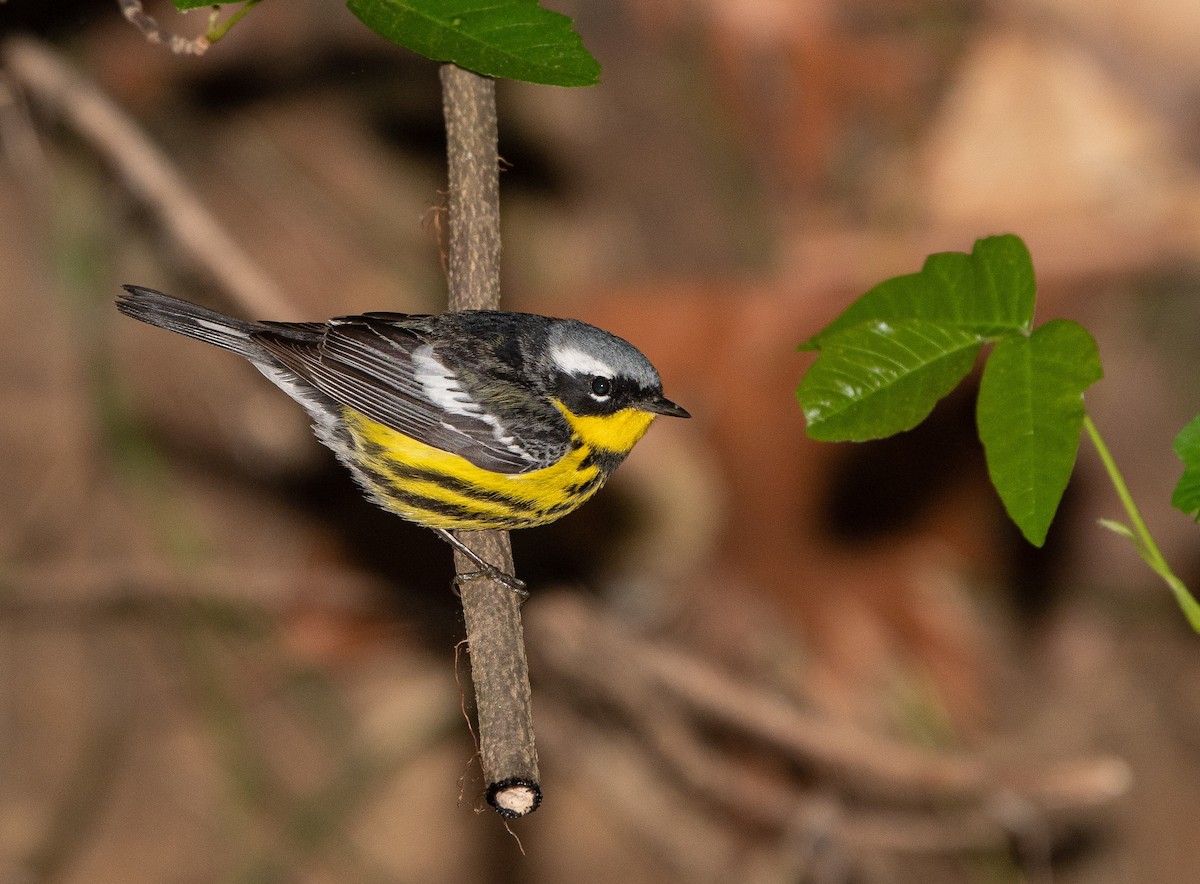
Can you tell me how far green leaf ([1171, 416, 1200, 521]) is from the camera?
2127 millimetres

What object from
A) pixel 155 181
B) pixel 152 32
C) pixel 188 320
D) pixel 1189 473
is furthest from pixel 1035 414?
pixel 155 181

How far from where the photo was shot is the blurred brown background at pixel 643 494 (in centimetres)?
541

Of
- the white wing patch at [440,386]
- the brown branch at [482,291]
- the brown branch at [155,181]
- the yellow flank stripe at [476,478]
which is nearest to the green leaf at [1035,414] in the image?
the brown branch at [482,291]

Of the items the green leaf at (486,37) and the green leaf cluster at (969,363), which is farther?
the green leaf at (486,37)

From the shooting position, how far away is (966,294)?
236 centimetres

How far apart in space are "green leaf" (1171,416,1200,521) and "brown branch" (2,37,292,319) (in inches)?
123

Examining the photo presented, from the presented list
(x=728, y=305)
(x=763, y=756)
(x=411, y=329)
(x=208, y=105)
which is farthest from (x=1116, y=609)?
(x=208, y=105)

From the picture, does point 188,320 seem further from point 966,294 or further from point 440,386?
point 966,294

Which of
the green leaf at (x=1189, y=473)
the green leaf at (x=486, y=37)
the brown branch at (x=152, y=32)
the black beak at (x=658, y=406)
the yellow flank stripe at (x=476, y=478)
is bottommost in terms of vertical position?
the green leaf at (x=1189, y=473)

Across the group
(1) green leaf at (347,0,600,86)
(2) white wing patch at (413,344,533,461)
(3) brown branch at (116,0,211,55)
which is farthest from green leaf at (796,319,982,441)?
(3) brown branch at (116,0,211,55)

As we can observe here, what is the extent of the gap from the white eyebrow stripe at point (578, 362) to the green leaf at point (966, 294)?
1161 millimetres

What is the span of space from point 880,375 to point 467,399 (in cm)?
163

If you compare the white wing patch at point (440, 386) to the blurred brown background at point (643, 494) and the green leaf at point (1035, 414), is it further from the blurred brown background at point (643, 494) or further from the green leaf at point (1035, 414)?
the green leaf at point (1035, 414)

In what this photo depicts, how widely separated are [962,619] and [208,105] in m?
4.43
